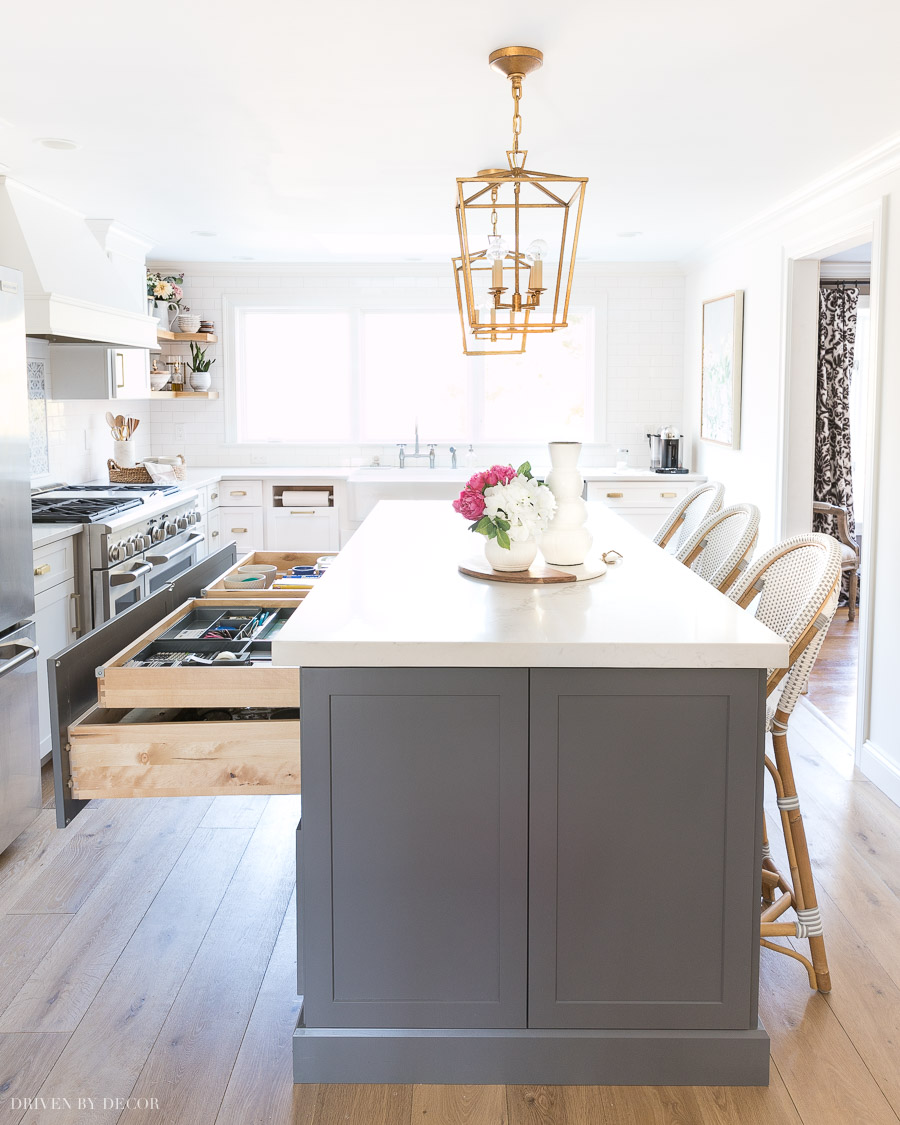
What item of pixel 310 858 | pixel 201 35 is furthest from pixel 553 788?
pixel 201 35

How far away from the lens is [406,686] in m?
2.01

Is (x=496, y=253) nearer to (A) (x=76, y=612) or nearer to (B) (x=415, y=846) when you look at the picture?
(B) (x=415, y=846)

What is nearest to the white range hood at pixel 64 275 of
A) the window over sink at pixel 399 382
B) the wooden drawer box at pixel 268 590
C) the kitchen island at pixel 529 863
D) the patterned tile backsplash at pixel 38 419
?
the patterned tile backsplash at pixel 38 419

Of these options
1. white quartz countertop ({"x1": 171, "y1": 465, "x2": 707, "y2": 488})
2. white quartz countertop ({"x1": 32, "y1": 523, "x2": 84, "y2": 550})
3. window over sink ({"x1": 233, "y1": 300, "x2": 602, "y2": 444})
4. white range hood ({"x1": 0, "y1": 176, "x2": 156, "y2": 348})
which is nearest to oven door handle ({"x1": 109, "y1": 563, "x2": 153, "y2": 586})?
white quartz countertop ({"x1": 32, "y1": 523, "x2": 84, "y2": 550})

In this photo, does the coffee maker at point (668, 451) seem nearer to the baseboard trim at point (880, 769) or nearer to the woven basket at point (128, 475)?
the baseboard trim at point (880, 769)

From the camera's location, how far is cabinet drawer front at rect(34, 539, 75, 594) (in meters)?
3.75

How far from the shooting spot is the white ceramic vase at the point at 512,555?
2619 mm

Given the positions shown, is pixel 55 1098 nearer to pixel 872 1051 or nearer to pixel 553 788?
pixel 553 788

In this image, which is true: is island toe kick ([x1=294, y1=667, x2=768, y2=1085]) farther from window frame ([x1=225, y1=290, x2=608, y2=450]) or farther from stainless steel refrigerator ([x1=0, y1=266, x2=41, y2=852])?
window frame ([x1=225, y1=290, x2=608, y2=450])

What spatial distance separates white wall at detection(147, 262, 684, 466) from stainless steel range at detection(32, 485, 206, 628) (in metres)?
1.57

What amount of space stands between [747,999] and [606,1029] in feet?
0.99

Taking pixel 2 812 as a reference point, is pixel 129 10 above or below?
above

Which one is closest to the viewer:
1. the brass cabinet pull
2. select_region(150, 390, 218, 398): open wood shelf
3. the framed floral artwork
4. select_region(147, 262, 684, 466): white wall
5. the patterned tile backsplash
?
the brass cabinet pull

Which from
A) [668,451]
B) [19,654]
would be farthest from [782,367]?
[19,654]
